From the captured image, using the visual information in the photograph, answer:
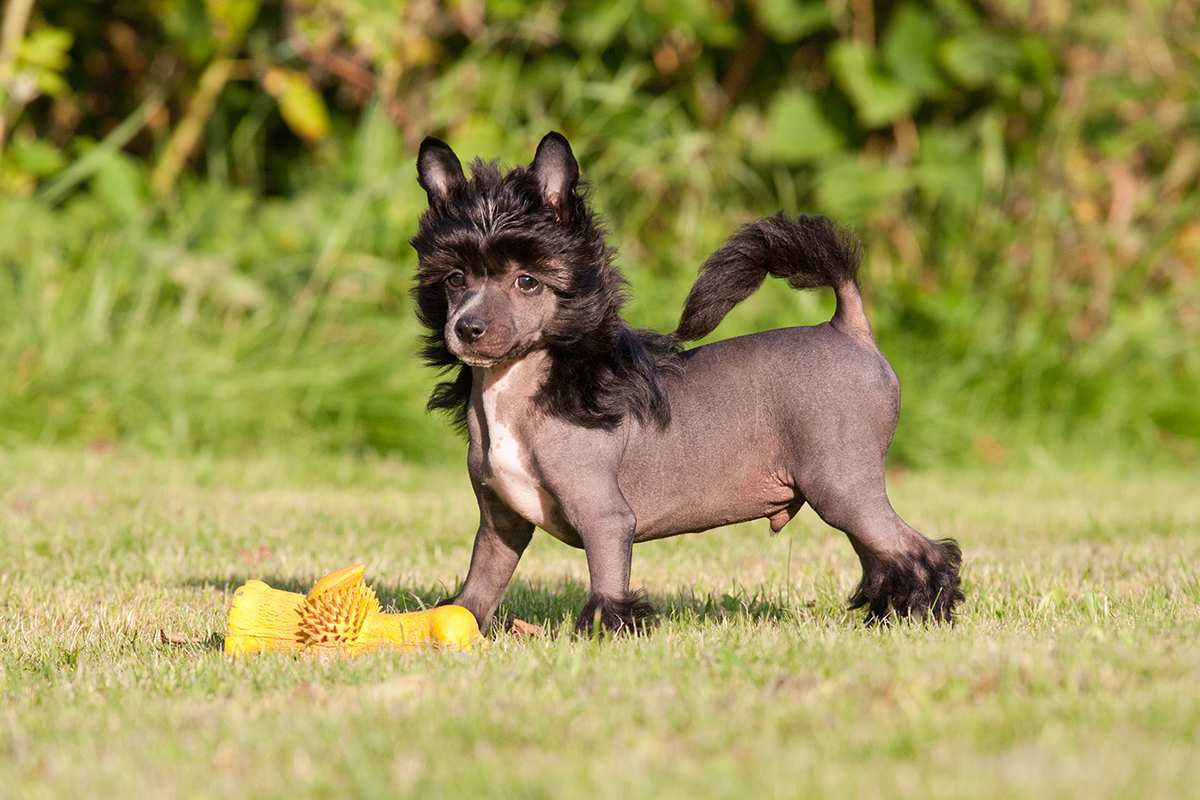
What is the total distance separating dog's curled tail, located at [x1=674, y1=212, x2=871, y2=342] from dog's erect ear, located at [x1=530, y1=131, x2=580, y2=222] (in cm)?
54

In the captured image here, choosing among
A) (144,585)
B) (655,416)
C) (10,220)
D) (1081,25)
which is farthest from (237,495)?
(1081,25)

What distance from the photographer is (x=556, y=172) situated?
13.6 ft

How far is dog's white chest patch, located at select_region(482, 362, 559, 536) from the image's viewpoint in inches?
163

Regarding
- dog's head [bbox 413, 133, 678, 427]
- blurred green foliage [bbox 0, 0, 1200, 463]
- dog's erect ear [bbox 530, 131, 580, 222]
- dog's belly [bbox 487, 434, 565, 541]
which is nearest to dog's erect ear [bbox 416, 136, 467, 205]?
dog's head [bbox 413, 133, 678, 427]

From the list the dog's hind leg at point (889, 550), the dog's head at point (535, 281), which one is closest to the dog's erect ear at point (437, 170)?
the dog's head at point (535, 281)

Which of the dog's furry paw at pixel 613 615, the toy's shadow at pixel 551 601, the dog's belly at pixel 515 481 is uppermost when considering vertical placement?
the dog's belly at pixel 515 481

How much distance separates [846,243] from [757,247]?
0.26 metres

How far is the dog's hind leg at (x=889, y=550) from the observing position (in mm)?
4191

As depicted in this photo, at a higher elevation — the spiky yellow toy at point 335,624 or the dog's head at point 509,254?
the dog's head at point 509,254

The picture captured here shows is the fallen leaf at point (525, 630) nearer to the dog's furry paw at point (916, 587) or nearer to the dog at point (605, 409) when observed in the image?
the dog at point (605, 409)

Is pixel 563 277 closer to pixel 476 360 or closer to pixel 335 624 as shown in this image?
pixel 476 360

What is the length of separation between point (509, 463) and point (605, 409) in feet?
0.96

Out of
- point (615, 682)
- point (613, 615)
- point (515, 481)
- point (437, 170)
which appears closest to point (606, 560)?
point (613, 615)

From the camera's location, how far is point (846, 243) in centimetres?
453
